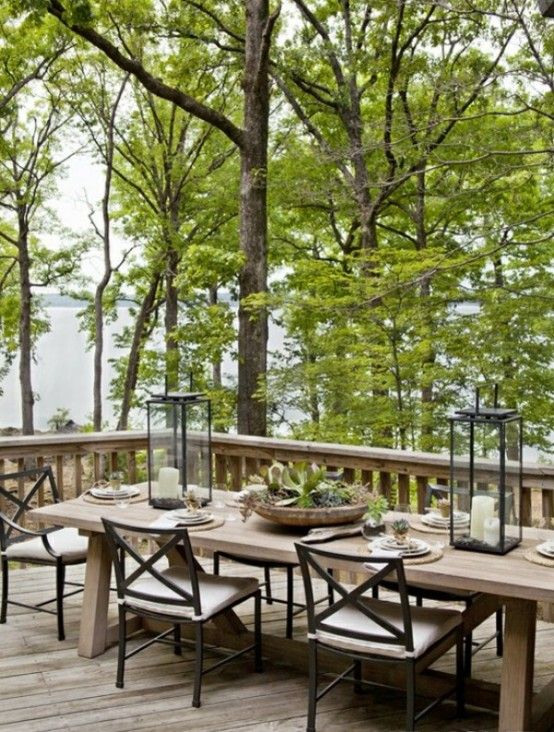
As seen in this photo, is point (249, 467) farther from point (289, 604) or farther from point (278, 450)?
point (289, 604)

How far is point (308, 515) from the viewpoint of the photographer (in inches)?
135

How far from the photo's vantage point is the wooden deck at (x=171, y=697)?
10.5 feet

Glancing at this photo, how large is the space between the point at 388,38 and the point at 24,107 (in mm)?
7585

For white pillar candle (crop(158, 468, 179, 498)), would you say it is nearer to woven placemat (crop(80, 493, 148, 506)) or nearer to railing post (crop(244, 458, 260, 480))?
woven placemat (crop(80, 493, 148, 506))

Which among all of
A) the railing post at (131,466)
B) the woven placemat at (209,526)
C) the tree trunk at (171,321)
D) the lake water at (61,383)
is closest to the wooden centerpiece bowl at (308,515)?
the woven placemat at (209,526)

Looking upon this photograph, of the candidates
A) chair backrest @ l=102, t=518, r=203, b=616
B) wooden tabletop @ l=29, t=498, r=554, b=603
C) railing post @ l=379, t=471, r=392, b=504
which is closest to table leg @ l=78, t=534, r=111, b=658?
wooden tabletop @ l=29, t=498, r=554, b=603

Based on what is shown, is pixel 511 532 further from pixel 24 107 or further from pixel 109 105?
pixel 24 107

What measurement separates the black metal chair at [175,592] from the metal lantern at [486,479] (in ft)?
3.38

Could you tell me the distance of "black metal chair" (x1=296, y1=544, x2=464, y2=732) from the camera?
9.42 feet

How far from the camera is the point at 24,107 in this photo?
580 inches

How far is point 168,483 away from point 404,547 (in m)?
1.36

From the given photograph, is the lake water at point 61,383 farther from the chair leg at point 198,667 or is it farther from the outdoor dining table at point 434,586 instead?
the chair leg at point 198,667

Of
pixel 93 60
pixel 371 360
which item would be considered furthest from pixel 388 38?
pixel 93 60

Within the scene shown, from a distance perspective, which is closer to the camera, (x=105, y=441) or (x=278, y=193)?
(x=105, y=441)
